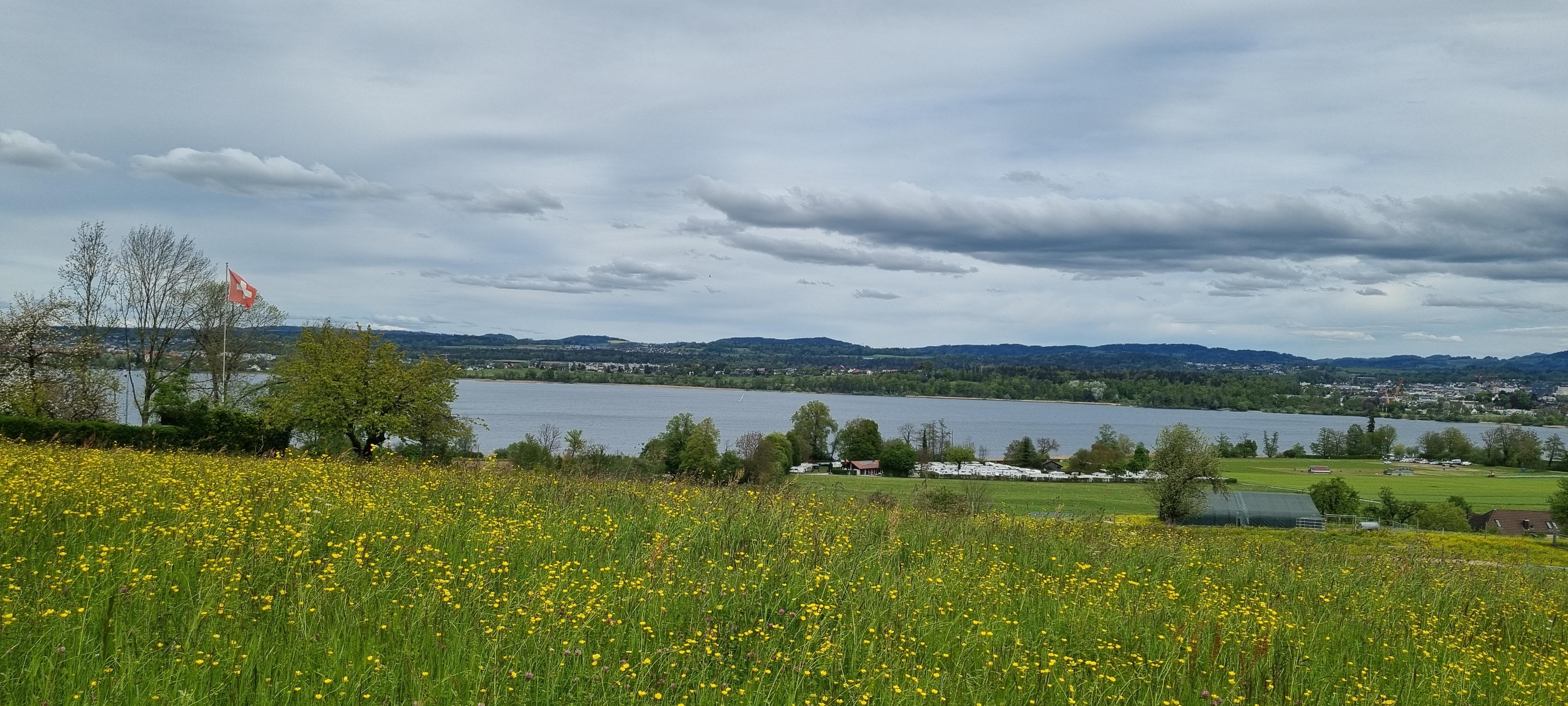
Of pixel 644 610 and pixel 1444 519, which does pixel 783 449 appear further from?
pixel 644 610

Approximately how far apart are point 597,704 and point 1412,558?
1327cm

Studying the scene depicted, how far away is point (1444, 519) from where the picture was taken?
65688 mm

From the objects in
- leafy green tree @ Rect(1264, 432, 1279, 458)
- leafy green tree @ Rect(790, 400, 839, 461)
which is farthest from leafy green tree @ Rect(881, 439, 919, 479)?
leafy green tree @ Rect(1264, 432, 1279, 458)

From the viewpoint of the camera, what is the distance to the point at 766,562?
7.55m

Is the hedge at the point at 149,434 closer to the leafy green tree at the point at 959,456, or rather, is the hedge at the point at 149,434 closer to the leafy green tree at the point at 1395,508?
the leafy green tree at the point at 1395,508

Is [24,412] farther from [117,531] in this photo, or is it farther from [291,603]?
[291,603]

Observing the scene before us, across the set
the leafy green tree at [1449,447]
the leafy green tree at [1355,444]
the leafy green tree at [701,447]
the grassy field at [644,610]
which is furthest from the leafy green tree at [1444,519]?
the leafy green tree at [1355,444]

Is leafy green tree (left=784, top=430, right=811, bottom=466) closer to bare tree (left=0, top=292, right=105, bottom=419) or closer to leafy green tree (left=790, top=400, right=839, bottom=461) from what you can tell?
leafy green tree (left=790, top=400, right=839, bottom=461)

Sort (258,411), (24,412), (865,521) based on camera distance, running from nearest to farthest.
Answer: (865,521)
(24,412)
(258,411)

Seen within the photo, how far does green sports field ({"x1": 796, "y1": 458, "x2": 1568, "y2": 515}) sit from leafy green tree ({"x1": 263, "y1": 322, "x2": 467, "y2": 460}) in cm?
2542

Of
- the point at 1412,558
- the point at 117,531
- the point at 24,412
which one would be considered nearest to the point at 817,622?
the point at 117,531

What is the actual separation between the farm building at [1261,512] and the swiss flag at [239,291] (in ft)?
166

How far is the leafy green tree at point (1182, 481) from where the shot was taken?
2144 inches

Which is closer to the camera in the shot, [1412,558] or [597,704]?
[597,704]
